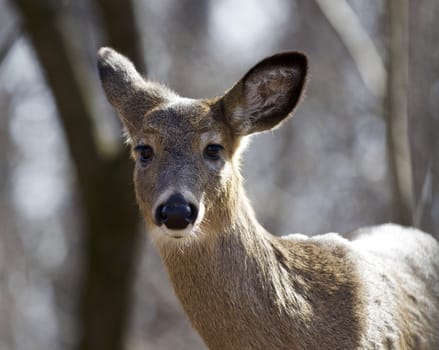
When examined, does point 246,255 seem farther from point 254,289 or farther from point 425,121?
point 425,121

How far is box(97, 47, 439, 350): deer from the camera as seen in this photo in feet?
21.6

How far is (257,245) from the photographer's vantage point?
684 centimetres

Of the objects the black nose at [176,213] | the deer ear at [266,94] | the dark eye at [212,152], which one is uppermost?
the deer ear at [266,94]

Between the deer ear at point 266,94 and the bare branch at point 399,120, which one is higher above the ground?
the bare branch at point 399,120

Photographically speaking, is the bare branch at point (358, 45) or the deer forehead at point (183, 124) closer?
the deer forehead at point (183, 124)

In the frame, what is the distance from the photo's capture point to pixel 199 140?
689 cm

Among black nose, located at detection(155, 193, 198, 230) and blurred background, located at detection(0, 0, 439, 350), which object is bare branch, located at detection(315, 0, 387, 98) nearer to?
blurred background, located at detection(0, 0, 439, 350)

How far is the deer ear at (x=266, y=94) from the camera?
7078 mm

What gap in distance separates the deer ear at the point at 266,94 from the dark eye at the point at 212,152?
0.29 metres

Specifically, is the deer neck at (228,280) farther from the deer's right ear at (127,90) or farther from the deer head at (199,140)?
the deer's right ear at (127,90)

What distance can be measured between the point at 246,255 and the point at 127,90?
1.55 metres

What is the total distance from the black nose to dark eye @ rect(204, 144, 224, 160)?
1.83 ft

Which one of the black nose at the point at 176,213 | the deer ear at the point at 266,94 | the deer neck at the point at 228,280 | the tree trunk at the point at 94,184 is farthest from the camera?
the tree trunk at the point at 94,184

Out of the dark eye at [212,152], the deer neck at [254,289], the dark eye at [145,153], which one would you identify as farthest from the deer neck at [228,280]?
the dark eye at [145,153]
